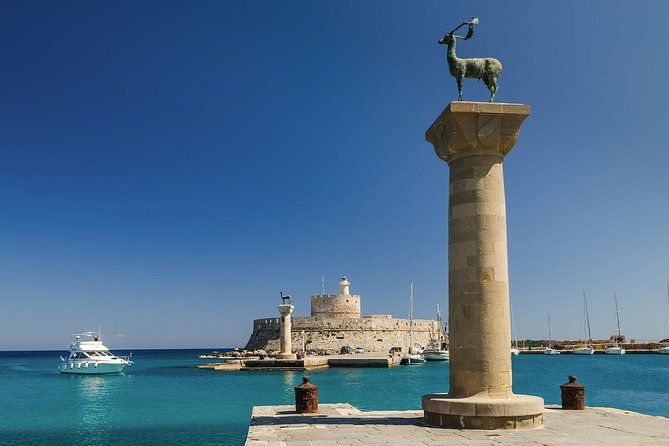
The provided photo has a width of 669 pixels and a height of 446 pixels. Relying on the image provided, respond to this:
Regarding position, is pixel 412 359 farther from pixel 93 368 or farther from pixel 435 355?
pixel 93 368

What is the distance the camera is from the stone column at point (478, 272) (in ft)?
26.6

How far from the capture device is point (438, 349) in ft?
177

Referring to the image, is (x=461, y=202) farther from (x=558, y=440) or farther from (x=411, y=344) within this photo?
(x=411, y=344)

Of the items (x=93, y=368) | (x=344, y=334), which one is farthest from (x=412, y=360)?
(x=93, y=368)

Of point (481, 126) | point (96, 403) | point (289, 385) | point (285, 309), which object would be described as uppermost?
point (481, 126)

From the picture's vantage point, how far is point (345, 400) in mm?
20609

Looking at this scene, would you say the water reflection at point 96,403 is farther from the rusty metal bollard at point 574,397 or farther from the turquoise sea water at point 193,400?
the rusty metal bollard at point 574,397

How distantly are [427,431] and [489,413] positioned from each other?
0.84 m

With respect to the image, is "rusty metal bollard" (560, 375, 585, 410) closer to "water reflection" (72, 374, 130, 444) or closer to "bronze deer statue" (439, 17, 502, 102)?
"bronze deer statue" (439, 17, 502, 102)

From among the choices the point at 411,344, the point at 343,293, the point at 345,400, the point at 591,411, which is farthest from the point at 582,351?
the point at 591,411

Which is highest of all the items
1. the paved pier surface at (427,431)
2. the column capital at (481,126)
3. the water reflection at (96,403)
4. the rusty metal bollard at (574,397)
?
the column capital at (481,126)

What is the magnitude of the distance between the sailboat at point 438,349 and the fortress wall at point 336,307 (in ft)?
24.1

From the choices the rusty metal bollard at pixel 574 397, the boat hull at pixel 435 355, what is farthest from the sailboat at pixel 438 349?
the rusty metal bollard at pixel 574 397

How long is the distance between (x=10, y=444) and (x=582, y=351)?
7226cm
